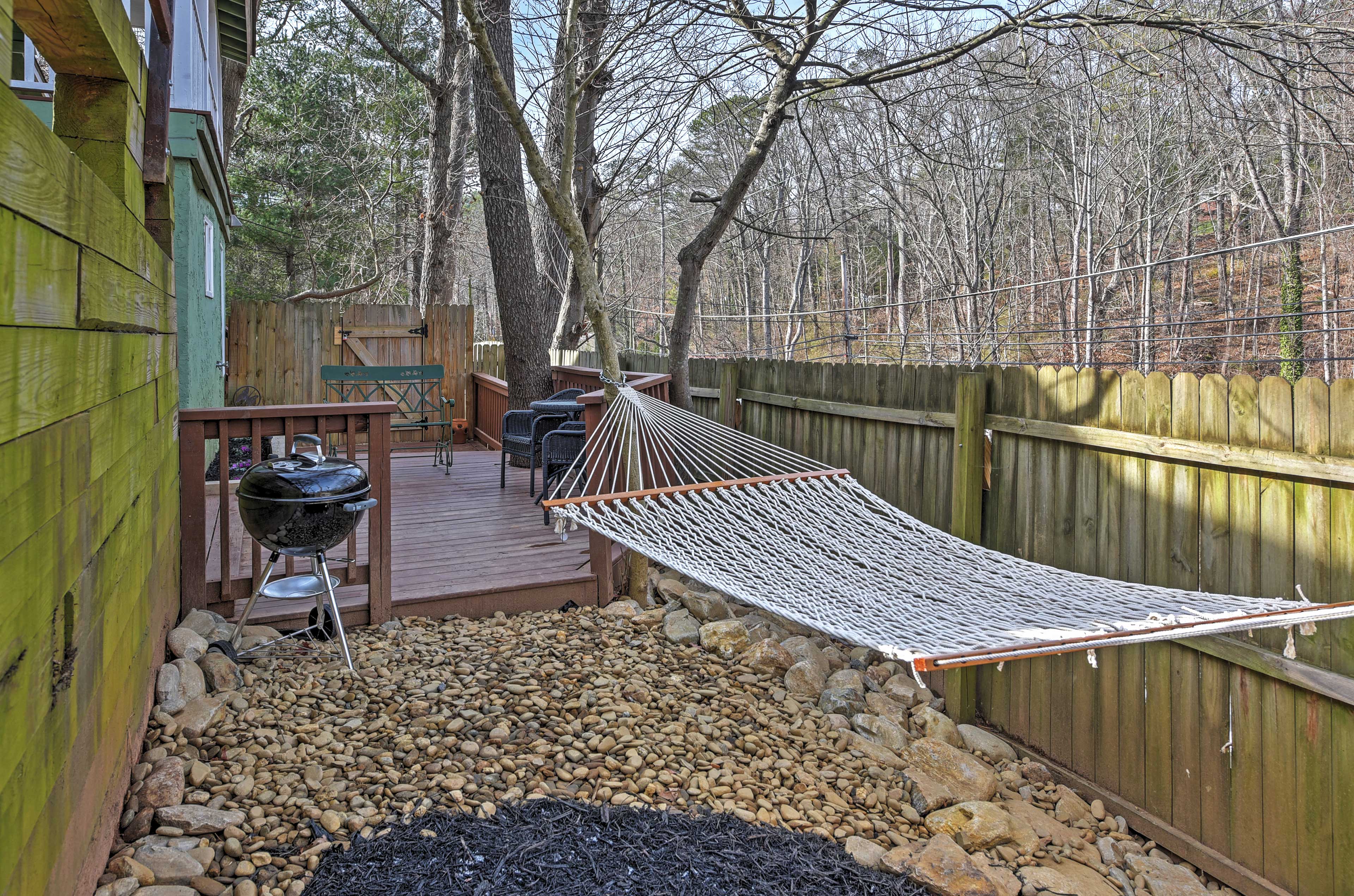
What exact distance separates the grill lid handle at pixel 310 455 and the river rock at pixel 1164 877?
297 cm

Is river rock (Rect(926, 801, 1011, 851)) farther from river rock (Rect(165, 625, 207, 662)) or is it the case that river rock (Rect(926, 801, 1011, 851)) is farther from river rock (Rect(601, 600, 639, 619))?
river rock (Rect(165, 625, 207, 662))

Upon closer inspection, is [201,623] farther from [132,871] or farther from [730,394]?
[730,394]

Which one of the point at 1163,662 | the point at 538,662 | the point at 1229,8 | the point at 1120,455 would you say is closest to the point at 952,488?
the point at 1120,455

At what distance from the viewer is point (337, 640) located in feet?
10.9

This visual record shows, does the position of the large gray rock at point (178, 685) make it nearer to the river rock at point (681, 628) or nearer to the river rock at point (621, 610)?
the river rock at point (621, 610)

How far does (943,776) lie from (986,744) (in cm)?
47

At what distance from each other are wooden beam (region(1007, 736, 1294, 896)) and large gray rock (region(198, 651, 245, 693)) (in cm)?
291

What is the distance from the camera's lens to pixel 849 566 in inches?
114

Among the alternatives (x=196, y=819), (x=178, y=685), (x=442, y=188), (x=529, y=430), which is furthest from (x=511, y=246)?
(x=196, y=819)

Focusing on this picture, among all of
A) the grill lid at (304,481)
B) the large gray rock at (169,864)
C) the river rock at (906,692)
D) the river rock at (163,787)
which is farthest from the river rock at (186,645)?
the river rock at (906,692)

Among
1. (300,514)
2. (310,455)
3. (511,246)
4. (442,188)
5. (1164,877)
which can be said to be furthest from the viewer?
(442,188)

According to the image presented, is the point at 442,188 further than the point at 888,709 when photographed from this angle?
Yes

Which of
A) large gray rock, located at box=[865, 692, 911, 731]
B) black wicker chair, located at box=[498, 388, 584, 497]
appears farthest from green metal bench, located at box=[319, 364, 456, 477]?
large gray rock, located at box=[865, 692, 911, 731]

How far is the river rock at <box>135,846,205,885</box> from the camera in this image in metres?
1.90
